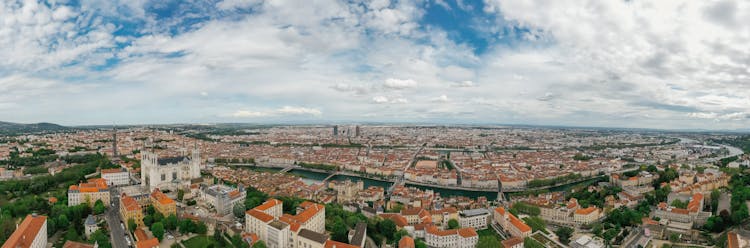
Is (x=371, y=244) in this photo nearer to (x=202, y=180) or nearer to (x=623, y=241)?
(x=623, y=241)

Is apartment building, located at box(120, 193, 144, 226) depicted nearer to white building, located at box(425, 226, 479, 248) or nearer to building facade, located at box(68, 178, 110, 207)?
building facade, located at box(68, 178, 110, 207)

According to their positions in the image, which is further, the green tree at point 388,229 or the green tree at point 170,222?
the green tree at point 388,229

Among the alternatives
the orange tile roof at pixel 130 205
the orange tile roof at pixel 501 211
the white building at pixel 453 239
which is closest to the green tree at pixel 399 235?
the white building at pixel 453 239

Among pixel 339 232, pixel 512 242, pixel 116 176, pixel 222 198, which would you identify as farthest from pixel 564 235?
pixel 116 176

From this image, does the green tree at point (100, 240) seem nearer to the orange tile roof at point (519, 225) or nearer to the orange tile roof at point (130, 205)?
the orange tile roof at point (130, 205)

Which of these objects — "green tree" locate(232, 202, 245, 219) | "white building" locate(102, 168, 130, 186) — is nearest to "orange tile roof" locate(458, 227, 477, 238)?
"green tree" locate(232, 202, 245, 219)

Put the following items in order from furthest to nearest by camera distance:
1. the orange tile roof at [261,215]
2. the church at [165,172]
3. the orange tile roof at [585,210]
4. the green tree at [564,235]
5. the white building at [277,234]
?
the church at [165,172], the orange tile roof at [585,210], the green tree at [564,235], the orange tile roof at [261,215], the white building at [277,234]

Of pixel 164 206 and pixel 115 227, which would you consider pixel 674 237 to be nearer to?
pixel 164 206
